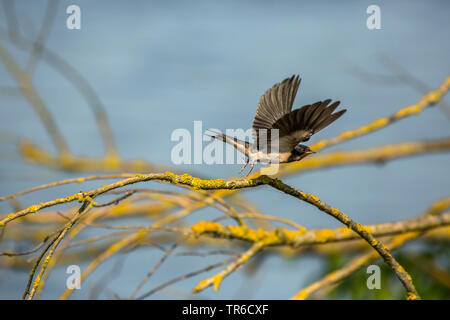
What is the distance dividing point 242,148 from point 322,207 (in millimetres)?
235

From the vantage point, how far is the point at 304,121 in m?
1.09

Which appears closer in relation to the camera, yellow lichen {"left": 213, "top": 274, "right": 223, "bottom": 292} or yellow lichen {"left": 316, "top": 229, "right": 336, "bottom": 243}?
yellow lichen {"left": 213, "top": 274, "right": 223, "bottom": 292}

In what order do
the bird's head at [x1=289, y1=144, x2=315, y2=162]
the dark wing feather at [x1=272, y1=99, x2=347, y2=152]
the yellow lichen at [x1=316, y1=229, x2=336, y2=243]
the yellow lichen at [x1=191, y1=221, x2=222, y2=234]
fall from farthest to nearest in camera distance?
the yellow lichen at [x1=316, y1=229, x2=336, y2=243] < the yellow lichen at [x1=191, y1=221, x2=222, y2=234] < the bird's head at [x1=289, y1=144, x2=315, y2=162] < the dark wing feather at [x1=272, y1=99, x2=347, y2=152]

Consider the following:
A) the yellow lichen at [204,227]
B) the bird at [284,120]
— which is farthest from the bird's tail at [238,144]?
the yellow lichen at [204,227]

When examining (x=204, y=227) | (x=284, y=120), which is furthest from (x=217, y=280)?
(x=284, y=120)

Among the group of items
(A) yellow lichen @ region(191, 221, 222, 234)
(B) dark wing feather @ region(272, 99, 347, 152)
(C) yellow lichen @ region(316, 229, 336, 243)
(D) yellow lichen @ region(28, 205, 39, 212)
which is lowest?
(C) yellow lichen @ region(316, 229, 336, 243)

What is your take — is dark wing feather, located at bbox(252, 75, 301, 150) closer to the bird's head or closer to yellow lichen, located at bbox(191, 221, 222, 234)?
the bird's head

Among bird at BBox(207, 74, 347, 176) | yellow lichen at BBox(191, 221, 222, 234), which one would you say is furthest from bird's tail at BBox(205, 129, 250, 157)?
yellow lichen at BBox(191, 221, 222, 234)

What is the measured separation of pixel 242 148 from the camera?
1.23m

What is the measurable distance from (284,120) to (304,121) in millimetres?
51

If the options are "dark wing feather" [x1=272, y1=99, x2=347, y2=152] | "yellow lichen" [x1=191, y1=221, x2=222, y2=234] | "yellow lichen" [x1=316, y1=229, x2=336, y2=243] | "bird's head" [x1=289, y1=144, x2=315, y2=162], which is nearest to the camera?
"dark wing feather" [x1=272, y1=99, x2=347, y2=152]

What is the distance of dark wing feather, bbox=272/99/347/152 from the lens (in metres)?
1.06
